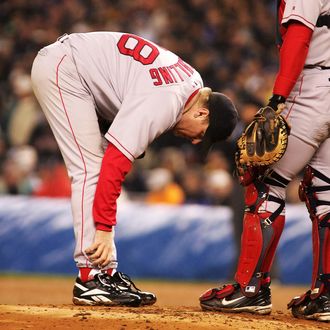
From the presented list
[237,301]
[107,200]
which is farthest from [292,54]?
[237,301]

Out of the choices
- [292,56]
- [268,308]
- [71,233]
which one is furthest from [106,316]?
[71,233]

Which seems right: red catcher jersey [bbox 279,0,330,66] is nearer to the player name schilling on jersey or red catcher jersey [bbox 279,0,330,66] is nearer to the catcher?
the catcher

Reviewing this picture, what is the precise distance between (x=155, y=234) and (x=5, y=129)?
11.1ft

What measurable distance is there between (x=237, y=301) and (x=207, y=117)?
44.2 inches

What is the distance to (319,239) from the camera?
5.43 meters

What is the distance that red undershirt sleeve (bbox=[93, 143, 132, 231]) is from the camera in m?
5.04

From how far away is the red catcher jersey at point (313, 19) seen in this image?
16.6 feet

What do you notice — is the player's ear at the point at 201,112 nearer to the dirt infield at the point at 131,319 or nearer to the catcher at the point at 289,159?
the catcher at the point at 289,159

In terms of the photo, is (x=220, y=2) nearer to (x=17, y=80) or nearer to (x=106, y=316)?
(x=17, y=80)

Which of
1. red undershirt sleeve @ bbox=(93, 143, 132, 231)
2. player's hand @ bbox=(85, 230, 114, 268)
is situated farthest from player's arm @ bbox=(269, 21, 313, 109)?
player's hand @ bbox=(85, 230, 114, 268)

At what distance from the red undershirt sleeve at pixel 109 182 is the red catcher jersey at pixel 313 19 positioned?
1.24 m

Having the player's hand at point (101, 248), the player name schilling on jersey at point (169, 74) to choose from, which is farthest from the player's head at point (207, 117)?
the player's hand at point (101, 248)

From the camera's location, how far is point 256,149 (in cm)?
511

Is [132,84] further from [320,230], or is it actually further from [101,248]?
[320,230]
